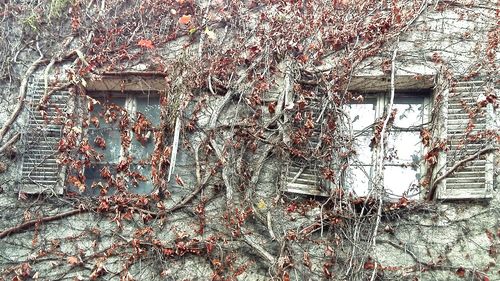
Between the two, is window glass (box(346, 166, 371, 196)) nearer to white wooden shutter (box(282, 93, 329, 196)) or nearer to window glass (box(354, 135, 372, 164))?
window glass (box(354, 135, 372, 164))

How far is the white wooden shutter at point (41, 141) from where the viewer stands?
21.8 feet

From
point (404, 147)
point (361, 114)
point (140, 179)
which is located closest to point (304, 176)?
point (361, 114)

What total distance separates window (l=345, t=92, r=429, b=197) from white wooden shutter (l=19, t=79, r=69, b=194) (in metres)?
2.86

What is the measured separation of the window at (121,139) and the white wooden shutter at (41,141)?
0.99ft

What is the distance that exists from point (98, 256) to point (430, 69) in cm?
365

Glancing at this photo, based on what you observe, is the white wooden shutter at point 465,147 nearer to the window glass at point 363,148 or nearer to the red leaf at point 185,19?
the window glass at point 363,148

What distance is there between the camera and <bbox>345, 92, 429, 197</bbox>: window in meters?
6.46

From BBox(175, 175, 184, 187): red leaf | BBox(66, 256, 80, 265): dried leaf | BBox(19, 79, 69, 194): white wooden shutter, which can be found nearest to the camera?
BBox(66, 256, 80, 265): dried leaf

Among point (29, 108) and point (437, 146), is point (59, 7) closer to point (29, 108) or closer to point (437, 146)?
point (29, 108)

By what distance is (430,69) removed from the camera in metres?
6.65

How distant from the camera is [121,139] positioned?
688 centimetres

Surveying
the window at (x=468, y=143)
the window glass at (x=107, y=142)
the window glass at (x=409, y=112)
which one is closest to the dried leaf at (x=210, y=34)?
the window glass at (x=107, y=142)

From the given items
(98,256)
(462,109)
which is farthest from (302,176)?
(98,256)

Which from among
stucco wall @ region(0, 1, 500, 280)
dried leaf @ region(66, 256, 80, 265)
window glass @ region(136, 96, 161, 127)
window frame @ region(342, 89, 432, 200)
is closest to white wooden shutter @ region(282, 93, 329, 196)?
stucco wall @ region(0, 1, 500, 280)
